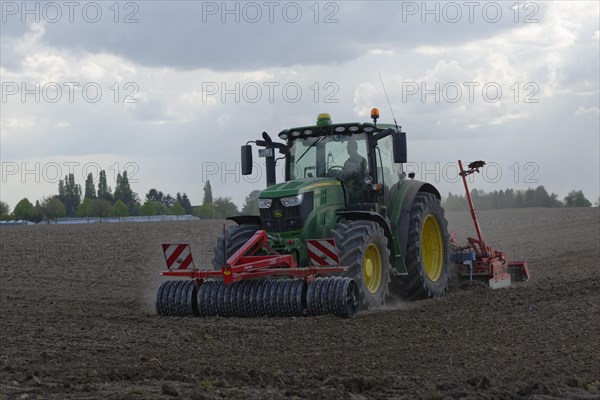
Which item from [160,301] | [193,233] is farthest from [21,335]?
[193,233]

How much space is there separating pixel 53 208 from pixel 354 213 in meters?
80.9

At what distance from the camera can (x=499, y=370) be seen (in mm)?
6625

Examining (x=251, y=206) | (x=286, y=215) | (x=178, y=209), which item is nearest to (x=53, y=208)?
(x=178, y=209)

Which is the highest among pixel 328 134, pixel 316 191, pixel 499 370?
pixel 328 134

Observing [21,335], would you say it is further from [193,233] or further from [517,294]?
[193,233]

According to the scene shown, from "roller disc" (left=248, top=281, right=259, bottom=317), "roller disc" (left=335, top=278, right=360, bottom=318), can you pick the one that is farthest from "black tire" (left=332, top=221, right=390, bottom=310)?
"roller disc" (left=248, top=281, right=259, bottom=317)

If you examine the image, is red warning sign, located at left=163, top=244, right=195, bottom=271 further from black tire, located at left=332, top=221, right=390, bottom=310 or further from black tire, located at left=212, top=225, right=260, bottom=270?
black tire, located at left=332, top=221, right=390, bottom=310

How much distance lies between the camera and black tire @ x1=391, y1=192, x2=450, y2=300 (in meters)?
12.2

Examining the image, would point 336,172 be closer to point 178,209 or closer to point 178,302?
point 178,302

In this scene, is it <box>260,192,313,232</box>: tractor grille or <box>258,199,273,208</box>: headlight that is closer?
<box>260,192,313,232</box>: tractor grille

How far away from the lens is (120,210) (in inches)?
2965

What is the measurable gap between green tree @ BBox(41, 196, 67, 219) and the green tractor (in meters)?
76.4

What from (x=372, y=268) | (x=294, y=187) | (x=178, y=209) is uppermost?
(x=178, y=209)

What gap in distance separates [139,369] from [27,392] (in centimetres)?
102
